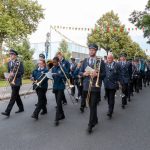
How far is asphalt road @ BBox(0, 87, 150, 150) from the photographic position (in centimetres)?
665

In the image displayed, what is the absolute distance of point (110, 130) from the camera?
812 cm

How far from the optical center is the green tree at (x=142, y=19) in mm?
31700

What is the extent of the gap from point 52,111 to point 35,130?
2.96m

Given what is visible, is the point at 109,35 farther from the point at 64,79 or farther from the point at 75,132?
the point at 75,132

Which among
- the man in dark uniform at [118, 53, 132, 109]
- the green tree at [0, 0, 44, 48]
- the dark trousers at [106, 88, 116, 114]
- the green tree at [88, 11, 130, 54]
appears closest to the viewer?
the dark trousers at [106, 88, 116, 114]

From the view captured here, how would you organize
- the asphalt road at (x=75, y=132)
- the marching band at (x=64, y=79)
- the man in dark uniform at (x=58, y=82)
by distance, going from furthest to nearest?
the man in dark uniform at (x=58, y=82), the marching band at (x=64, y=79), the asphalt road at (x=75, y=132)

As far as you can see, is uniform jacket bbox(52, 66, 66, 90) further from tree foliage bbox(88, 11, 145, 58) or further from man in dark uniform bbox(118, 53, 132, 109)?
tree foliage bbox(88, 11, 145, 58)

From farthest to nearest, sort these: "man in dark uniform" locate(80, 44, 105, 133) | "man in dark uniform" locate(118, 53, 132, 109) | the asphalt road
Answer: "man in dark uniform" locate(118, 53, 132, 109)
"man in dark uniform" locate(80, 44, 105, 133)
the asphalt road

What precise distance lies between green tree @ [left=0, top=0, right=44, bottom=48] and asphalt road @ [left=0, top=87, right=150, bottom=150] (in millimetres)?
28962

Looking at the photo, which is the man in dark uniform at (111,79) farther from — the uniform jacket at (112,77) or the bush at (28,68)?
the bush at (28,68)

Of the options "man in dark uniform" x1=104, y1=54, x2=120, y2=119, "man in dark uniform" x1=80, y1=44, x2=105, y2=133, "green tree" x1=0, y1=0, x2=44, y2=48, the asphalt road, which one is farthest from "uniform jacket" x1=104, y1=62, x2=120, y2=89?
"green tree" x1=0, y1=0, x2=44, y2=48

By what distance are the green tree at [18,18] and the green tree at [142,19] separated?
13192 mm

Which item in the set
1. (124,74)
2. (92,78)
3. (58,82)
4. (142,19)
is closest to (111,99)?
(58,82)

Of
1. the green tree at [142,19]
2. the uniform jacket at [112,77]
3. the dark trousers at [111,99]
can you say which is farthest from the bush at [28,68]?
the dark trousers at [111,99]
